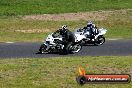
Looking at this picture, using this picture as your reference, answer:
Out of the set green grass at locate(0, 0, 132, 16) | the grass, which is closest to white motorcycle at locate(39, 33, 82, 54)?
the grass

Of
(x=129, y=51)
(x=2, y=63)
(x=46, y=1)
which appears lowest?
(x=46, y=1)

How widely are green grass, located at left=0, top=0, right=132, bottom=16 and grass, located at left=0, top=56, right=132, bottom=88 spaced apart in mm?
24956

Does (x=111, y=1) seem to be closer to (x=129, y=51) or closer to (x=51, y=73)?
(x=129, y=51)

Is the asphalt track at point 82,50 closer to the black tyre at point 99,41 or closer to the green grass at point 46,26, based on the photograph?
the black tyre at point 99,41

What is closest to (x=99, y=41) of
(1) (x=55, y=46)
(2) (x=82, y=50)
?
(2) (x=82, y=50)

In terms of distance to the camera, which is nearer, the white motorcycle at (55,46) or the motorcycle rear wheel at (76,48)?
the white motorcycle at (55,46)

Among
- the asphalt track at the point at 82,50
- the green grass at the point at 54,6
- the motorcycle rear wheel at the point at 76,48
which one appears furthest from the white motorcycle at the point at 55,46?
the green grass at the point at 54,6

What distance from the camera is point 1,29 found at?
36.6 metres

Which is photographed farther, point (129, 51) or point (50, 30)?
point (50, 30)

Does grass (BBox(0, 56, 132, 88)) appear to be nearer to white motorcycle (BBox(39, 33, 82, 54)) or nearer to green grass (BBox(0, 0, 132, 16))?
white motorcycle (BBox(39, 33, 82, 54))

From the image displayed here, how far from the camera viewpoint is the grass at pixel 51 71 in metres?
15.4

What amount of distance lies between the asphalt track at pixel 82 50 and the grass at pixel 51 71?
5.23 metres

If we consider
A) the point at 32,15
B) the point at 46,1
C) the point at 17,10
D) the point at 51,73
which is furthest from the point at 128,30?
the point at 51,73

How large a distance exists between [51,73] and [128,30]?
20.9m
